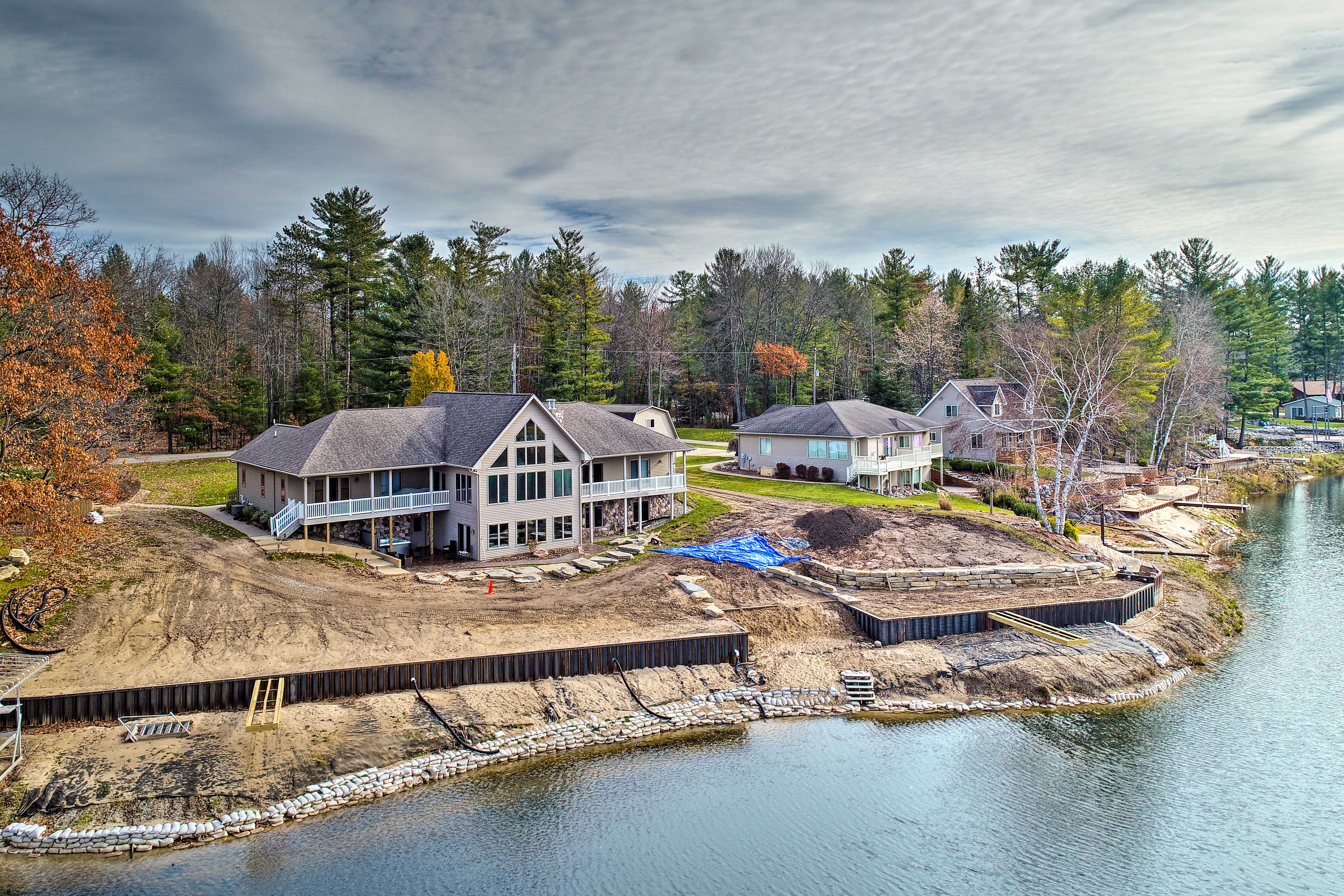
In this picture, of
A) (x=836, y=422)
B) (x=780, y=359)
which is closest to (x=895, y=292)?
(x=780, y=359)

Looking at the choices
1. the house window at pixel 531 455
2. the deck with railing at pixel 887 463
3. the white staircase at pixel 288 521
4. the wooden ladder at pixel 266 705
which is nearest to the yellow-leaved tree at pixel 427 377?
the house window at pixel 531 455

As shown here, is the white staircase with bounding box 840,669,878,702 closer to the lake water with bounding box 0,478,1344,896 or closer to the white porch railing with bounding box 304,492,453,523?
the lake water with bounding box 0,478,1344,896

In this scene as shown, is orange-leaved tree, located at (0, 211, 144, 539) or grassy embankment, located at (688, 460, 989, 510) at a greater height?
orange-leaved tree, located at (0, 211, 144, 539)

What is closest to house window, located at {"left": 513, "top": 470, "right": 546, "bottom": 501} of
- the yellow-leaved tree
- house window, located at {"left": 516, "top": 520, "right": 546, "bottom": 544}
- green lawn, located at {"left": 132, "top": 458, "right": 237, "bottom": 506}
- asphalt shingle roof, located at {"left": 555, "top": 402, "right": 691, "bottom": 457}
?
house window, located at {"left": 516, "top": 520, "right": 546, "bottom": 544}

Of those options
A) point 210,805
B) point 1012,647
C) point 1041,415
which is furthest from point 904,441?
point 210,805

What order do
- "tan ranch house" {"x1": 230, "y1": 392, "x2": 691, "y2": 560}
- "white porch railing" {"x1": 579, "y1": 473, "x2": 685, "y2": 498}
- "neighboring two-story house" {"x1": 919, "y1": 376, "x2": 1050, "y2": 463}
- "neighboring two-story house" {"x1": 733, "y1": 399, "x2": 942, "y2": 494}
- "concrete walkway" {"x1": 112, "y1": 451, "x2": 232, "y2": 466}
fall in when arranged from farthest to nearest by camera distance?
"neighboring two-story house" {"x1": 919, "y1": 376, "x2": 1050, "y2": 463}
"neighboring two-story house" {"x1": 733, "y1": 399, "x2": 942, "y2": 494}
"concrete walkway" {"x1": 112, "y1": 451, "x2": 232, "y2": 466}
"white porch railing" {"x1": 579, "y1": 473, "x2": 685, "y2": 498}
"tan ranch house" {"x1": 230, "y1": 392, "x2": 691, "y2": 560}

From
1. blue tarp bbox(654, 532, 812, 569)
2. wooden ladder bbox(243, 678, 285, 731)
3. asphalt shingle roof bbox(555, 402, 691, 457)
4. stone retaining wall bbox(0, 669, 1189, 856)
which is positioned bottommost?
stone retaining wall bbox(0, 669, 1189, 856)

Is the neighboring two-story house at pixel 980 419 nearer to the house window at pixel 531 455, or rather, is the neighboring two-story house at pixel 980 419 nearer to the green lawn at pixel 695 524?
the green lawn at pixel 695 524
